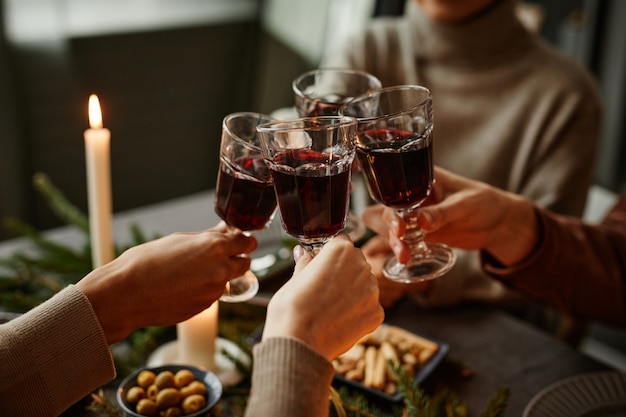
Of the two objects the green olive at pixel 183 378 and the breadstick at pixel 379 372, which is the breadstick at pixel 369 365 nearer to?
the breadstick at pixel 379 372

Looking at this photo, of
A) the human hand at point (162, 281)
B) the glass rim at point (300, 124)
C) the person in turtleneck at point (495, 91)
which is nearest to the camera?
the glass rim at point (300, 124)

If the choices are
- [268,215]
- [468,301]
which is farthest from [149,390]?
[468,301]

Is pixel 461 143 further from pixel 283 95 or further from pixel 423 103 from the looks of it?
pixel 283 95

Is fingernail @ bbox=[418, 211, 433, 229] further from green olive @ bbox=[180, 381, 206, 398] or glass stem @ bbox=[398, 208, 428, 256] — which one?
green olive @ bbox=[180, 381, 206, 398]

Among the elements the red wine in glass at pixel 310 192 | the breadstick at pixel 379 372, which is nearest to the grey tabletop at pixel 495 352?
the breadstick at pixel 379 372

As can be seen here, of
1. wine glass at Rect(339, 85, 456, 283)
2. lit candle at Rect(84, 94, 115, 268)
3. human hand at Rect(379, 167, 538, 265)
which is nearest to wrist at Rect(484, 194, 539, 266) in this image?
human hand at Rect(379, 167, 538, 265)

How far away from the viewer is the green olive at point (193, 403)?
989 mm

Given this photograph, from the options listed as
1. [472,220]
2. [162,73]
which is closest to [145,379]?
[472,220]

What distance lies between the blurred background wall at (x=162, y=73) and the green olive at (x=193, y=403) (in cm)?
212

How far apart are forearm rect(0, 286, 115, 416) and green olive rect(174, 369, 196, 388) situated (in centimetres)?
12

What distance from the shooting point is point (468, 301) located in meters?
1.50

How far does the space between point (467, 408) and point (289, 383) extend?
1.71ft

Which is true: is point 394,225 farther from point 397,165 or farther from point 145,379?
point 145,379

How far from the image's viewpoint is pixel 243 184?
0.97 meters
